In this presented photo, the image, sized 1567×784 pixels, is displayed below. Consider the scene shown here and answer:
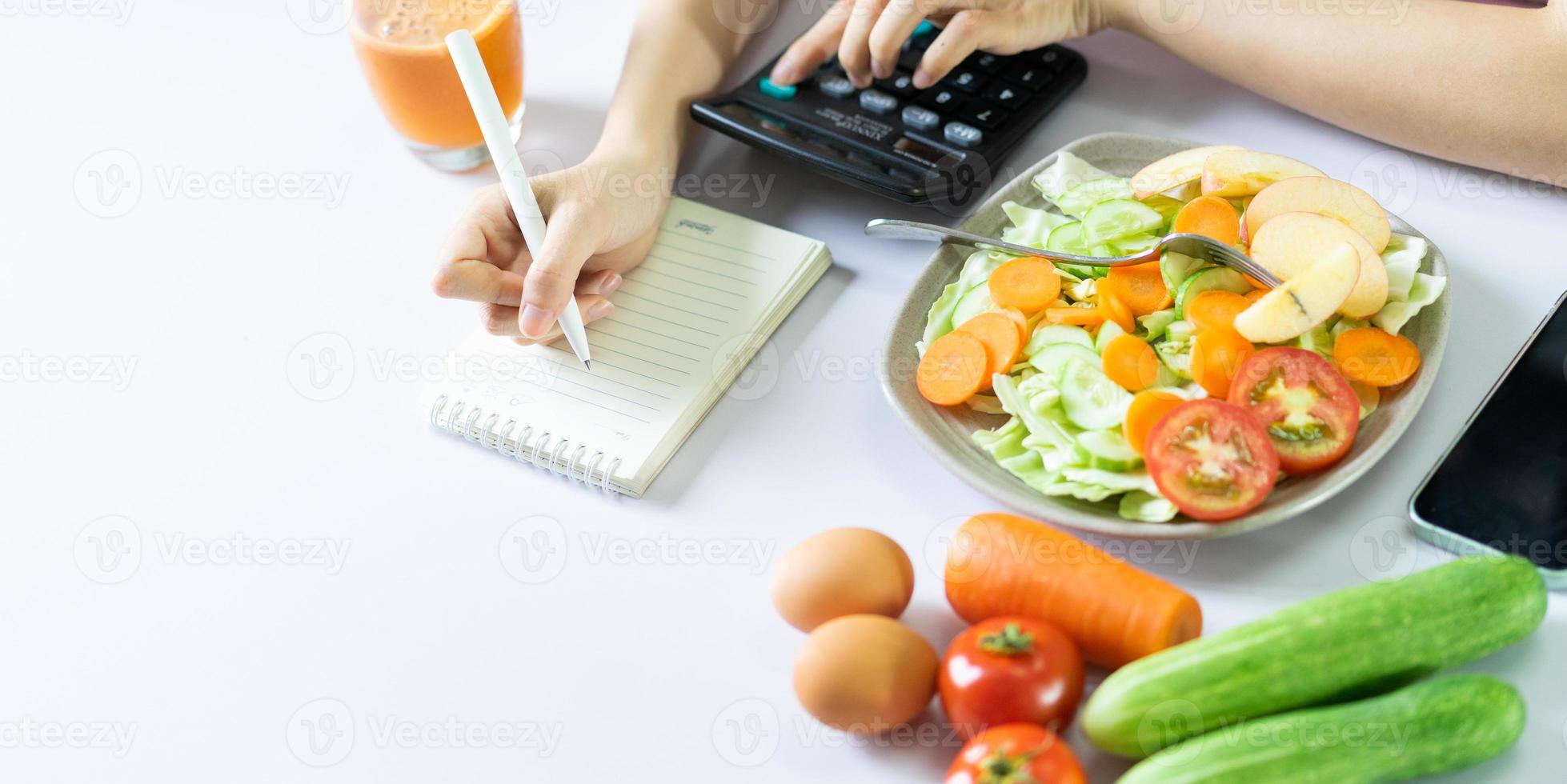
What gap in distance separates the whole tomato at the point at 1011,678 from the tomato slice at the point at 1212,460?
13cm

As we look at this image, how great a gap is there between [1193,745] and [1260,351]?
0.30 m

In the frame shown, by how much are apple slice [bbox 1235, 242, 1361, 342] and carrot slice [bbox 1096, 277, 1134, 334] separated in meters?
0.07

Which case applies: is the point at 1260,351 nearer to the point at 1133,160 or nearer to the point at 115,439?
the point at 1133,160

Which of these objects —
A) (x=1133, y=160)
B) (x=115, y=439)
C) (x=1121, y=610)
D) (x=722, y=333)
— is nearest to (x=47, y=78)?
(x=115, y=439)

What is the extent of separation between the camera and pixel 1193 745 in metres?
0.57

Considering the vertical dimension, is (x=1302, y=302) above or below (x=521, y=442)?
above

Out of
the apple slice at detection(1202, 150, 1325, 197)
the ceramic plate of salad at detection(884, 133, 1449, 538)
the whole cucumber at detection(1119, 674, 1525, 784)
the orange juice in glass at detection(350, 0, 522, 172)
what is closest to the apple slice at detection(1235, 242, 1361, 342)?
the ceramic plate of salad at detection(884, 133, 1449, 538)

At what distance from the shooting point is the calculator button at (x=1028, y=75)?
42.7 inches

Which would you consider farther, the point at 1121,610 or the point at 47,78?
the point at 47,78

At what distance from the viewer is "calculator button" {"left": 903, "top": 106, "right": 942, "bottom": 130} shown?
40.4 inches

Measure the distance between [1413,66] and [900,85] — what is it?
42 cm

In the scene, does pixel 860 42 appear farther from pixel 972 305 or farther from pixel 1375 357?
pixel 1375 357

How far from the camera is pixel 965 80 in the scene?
1079 millimetres

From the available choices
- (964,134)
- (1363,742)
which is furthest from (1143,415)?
(964,134)
